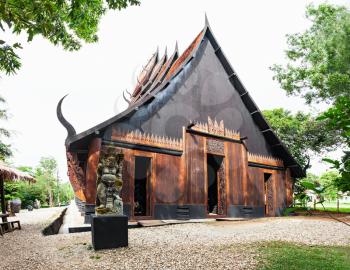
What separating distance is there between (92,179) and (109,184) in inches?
98.5

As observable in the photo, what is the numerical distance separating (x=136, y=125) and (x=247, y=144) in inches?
236

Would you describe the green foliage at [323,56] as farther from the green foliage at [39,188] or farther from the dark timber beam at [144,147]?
the green foliage at [39,188]

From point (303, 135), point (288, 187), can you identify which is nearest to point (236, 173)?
point (288, 187)

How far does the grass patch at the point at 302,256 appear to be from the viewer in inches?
167

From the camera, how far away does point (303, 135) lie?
2002cm

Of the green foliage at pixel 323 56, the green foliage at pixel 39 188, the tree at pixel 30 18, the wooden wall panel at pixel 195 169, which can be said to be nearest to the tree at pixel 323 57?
the green foliage at pixel 323 56

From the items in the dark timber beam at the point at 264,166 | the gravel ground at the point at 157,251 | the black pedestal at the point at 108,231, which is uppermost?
the dark timber beam at the point at 264,166

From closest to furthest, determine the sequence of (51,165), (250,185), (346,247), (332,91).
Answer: (346,247), (250,185), (332,91), (51,165)

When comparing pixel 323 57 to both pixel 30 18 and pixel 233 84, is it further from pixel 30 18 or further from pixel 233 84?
pixel 30 18

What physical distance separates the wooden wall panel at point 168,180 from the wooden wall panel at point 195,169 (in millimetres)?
374

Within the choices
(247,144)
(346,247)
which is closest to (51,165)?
(247,144)

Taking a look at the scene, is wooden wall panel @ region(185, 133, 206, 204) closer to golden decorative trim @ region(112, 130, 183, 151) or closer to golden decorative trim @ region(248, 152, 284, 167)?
golden decorative trim @ region(112, 130, 183, 151)

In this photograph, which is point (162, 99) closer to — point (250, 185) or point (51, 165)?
point (250, 185)

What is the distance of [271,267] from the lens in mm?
4137
